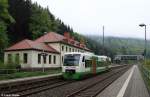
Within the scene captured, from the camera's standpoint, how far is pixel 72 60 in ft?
106

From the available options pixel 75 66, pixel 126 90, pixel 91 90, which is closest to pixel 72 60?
pixel 75 66

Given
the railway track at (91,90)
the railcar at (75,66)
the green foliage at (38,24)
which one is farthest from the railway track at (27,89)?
the green foliage at (38,24)

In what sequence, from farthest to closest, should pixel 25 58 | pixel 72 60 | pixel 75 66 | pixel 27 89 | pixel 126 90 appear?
1. pixel 25 58
2. pixel 72 60
3. pixel 75 66
4. pixel 126 90
5. pixel 27 89

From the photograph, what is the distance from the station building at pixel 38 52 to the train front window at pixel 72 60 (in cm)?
1098

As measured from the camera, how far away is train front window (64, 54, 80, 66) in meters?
32.1

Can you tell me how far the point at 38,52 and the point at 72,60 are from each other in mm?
23450

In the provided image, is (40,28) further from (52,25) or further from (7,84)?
(7,84)

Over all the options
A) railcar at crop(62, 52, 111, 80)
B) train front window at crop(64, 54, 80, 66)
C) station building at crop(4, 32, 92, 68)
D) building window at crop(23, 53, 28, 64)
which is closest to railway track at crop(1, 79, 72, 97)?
railcar at crop(62, 52, 111, 80)

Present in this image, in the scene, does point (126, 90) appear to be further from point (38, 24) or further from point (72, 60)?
point (38, 24)

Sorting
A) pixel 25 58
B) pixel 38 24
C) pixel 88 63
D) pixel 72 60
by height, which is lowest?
pixel 88 63

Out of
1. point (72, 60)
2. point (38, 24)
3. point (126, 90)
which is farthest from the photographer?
point (38, 24)

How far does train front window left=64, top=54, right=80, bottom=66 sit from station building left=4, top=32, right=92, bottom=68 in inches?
432

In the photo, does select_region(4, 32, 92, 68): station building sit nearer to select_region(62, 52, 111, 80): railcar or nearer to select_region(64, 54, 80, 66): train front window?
select_region(64, 54, 80, 66): train front window

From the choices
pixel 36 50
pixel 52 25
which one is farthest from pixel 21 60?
pixel 52 25
